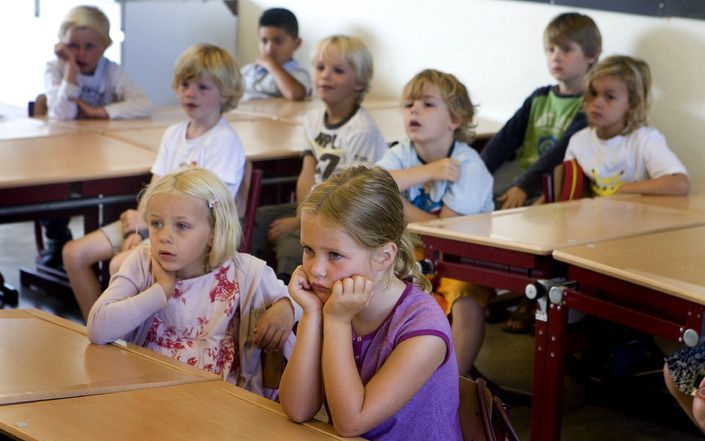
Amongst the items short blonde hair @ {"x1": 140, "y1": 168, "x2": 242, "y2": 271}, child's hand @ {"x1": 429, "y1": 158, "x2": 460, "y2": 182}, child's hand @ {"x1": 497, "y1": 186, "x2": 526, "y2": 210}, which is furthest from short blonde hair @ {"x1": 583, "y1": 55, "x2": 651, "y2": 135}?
short blonde hair @ {"x1": 140, "y1": 168, "x2": 242, "y2": 271}

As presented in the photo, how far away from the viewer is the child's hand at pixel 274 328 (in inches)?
98.9

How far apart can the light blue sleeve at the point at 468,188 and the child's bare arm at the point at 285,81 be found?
246cm

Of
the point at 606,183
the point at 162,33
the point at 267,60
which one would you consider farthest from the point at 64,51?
the point at 606,183

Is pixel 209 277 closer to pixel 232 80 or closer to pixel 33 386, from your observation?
pixel 33 386

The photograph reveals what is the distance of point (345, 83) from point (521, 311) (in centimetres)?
124

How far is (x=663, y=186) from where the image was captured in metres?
3.94

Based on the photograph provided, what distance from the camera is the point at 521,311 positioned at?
471 centimetres

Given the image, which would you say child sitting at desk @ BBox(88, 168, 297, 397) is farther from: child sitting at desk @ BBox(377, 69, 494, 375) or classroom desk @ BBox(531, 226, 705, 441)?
child sitting at desk @ BBox(377, 69, 494, 375)

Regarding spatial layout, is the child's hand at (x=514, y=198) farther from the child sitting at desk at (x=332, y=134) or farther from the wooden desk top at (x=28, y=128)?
the wooden desk top at (x=28, y=128)

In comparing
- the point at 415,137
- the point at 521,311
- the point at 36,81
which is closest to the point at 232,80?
the point at 415,137

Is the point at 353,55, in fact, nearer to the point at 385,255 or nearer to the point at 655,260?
the point at 655,260

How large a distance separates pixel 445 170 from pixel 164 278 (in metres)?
1.27

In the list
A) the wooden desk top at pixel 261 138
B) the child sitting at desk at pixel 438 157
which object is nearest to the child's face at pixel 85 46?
the wooden desk top at pixel 261 138

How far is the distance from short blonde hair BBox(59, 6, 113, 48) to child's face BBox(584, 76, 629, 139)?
7.71 feet
